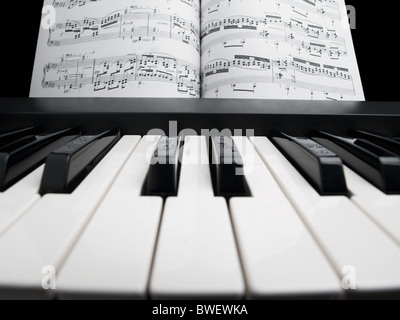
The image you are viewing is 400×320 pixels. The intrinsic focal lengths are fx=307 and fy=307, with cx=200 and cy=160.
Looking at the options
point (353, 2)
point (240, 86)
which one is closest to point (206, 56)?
point (240, 86)

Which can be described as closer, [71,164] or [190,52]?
[71,164]

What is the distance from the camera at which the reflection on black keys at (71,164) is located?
1.26ft

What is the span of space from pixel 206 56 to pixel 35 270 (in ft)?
2.80

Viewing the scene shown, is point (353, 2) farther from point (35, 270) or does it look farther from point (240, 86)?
point (35, 270)

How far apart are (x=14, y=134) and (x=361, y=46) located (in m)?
1.12

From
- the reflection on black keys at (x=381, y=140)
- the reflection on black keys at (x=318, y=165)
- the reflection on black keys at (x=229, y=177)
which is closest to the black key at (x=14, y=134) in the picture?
the reflection on black keys at (x=229, y=177)

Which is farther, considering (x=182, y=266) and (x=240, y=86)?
(x=240, y=86)

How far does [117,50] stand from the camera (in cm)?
91

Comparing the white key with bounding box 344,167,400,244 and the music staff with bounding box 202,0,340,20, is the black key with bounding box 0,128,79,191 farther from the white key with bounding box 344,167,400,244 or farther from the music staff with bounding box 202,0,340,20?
the music staff with bounding box 202,0,340,20

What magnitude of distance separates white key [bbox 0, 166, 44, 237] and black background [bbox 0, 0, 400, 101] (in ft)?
2.54

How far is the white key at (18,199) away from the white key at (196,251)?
0.16 metres

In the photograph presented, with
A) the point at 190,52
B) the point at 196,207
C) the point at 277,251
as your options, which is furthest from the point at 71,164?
the point at 190,52

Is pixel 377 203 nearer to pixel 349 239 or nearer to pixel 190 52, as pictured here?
pixel 349 239

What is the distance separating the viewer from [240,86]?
90 cm
